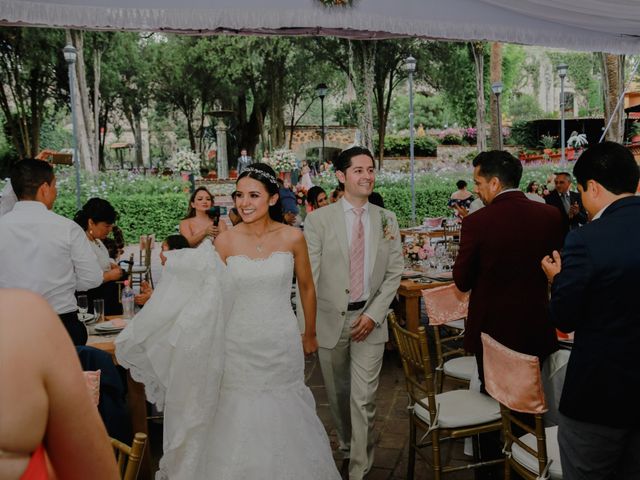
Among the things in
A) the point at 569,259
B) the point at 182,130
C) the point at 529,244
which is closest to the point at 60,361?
the point at 569,259

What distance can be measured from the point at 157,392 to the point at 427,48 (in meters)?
27.4

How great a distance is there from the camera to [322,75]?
29500 millimetres

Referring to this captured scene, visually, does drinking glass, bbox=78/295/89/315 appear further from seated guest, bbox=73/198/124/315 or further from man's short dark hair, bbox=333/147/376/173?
man's short dark hair, bbox=333/147/376/173

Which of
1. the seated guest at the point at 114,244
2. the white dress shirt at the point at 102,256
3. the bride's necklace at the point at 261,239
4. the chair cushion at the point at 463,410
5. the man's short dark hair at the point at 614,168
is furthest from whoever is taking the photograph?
the seated guest at the point at 114,244

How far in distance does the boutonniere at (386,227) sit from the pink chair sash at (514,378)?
1073mm

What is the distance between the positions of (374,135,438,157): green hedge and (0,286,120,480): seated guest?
3086 cm

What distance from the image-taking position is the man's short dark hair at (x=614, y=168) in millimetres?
2170

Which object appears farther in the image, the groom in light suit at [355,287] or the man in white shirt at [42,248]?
the groom in light suit at [355,287]

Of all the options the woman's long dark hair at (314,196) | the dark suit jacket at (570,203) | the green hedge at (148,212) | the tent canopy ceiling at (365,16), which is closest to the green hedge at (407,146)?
the green hedge at (148,212)

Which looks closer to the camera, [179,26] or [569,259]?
[569,259]

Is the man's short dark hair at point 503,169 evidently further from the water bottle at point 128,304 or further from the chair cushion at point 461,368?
the water bottle at point 128,304

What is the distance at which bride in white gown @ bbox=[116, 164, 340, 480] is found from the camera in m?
2.86

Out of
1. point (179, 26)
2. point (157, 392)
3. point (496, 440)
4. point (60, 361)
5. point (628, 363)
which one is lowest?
point (496, 440)

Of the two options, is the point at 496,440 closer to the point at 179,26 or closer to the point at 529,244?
the point at 529,244
